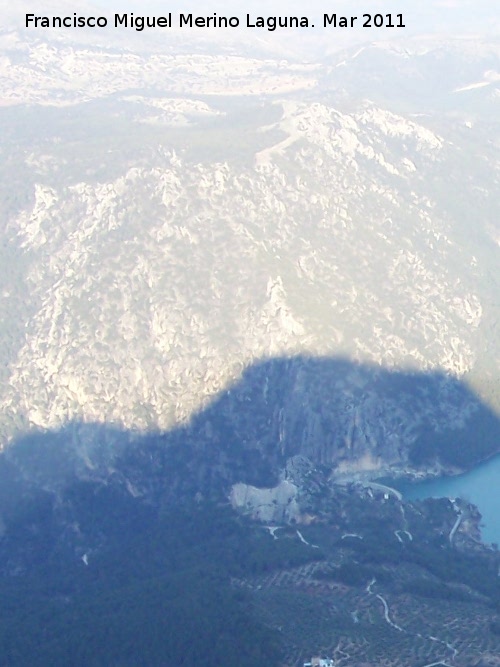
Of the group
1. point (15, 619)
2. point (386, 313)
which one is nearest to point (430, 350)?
point (386, 313)

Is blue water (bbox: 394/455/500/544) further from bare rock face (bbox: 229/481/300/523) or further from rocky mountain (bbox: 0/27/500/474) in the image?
bare rock face (bbox: 229/481/300/523)

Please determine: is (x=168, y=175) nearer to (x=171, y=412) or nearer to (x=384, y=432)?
(x=171, y=412)

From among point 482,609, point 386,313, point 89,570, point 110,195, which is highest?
point 110,195

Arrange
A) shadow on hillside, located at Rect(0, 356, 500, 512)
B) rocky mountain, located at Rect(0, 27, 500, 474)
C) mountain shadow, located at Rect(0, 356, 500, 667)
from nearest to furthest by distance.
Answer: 1. mountain shadow, located at Rect(0, 356, 500, 667)
2. shadow on hillside, located at Rect(0, 356, 500, 512)
3. rocky mountain, located at Rect(0, 27, 500, 474)

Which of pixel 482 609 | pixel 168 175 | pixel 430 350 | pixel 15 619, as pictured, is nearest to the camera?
pixel 482 609

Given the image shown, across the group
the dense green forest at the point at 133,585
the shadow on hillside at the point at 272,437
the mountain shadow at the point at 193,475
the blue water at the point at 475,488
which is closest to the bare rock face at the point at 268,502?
the mountain shadow at the point at 193,475

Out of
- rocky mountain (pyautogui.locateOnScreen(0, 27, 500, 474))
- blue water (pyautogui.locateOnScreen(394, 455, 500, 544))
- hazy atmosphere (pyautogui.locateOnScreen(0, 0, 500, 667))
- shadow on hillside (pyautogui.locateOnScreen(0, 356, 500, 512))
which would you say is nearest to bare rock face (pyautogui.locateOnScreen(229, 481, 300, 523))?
hazy atmosphere (pyautogui.locateOnScreen(0, 0, 500, 667))
